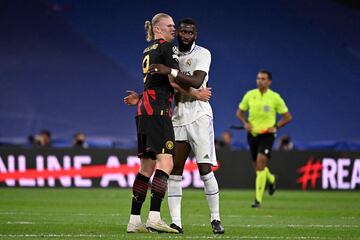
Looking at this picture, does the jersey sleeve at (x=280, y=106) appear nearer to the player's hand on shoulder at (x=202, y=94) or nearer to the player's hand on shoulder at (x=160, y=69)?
the player's hand on shoulder at (x=202, y=94)

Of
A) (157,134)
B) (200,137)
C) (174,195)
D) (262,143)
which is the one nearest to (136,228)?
(174,195)

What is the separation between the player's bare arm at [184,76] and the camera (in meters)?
9.62

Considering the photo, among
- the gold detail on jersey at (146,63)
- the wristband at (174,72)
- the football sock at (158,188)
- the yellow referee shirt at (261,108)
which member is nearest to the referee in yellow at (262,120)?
the yellow referee shirt at (261,108)

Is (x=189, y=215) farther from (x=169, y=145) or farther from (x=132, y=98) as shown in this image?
(x=169, y=145)

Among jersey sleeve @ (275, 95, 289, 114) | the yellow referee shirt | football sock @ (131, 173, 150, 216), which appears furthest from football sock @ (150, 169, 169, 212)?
jersey sleeve @ (275, 95, 289, 114)

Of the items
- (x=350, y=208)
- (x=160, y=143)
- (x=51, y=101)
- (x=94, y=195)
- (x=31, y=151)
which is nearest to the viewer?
(x=160, y=143)

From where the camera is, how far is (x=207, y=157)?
10.2 metres

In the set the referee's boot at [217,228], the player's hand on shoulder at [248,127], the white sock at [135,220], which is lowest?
the referee's boot at [217,228]

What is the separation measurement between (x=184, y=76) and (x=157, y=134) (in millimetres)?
660

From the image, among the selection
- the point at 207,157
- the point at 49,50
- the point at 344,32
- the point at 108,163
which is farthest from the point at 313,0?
the point at 207,157

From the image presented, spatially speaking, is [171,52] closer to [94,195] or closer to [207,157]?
[207,157]

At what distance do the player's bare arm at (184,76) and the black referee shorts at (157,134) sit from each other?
425mm

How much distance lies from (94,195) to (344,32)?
1330cm

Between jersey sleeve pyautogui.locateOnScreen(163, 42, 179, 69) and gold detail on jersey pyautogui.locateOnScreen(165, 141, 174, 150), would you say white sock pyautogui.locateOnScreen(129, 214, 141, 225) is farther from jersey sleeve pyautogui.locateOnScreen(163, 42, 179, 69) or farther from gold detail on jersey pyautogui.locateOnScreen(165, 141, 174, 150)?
jersey sleeve pyautogui.locateOnScreen(163, 42, 179, 69)
